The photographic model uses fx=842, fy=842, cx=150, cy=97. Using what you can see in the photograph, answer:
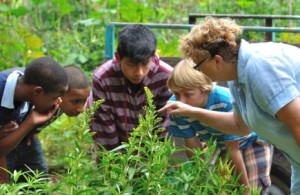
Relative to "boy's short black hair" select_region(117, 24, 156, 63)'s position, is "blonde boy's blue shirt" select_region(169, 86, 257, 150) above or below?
below

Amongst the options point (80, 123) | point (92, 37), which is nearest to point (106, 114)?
point (80, 123)

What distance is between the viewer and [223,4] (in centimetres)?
1116

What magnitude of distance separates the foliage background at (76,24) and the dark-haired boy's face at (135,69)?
3.08m

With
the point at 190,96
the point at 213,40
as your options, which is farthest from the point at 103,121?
the point at 213,40

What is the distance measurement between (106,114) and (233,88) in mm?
1747

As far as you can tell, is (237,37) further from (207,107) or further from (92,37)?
A: (92,37)

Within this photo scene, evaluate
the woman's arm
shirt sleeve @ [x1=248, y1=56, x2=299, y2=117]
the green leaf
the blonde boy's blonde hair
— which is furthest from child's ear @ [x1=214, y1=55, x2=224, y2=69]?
the green leaf

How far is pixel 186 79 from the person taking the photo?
5.07m

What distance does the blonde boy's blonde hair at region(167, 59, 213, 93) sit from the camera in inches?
199

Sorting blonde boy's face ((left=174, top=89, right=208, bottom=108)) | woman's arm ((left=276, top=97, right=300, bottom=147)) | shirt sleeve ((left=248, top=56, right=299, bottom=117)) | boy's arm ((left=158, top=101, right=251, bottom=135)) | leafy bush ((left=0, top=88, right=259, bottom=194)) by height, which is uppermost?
shirt sleeve ((left=248, top=56, right=299, bottom=117))

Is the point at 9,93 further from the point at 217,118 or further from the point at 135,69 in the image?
the point at 217,118

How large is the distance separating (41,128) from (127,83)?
2.19 feet

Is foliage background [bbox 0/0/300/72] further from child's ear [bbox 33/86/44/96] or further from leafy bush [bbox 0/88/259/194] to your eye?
leafy bush [bbox 0/88/259/194]

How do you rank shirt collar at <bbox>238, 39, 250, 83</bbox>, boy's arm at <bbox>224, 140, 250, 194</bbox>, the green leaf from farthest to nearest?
the green leaf < boy's arm at <bbox>224, 140, 250, 194</bbox> < shirt collar at <bbox>238, 39, 250, 83</bbox>
